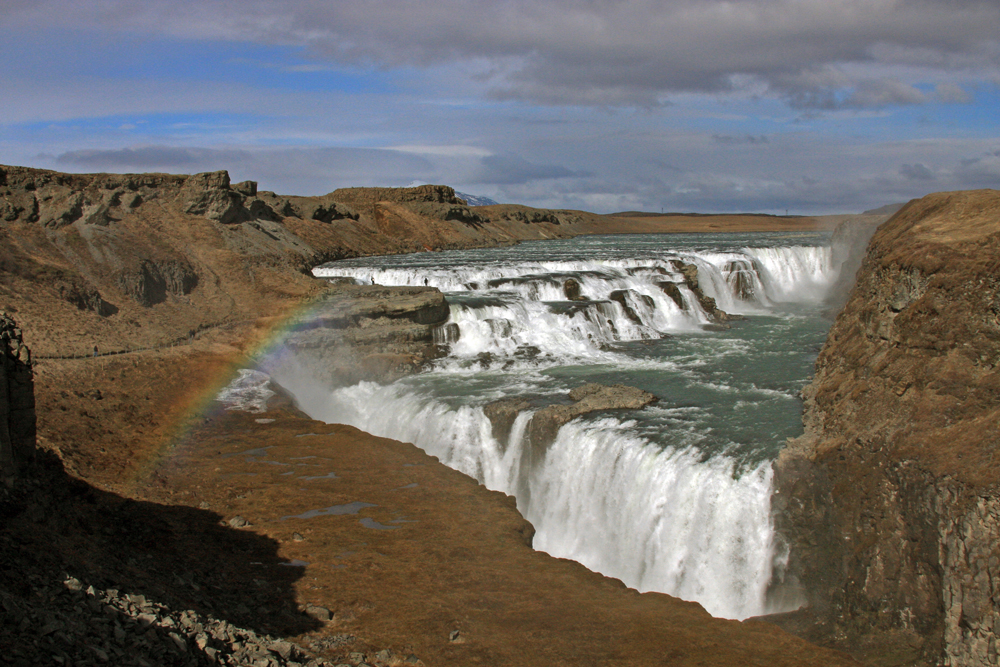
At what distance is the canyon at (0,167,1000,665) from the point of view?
27.5ft

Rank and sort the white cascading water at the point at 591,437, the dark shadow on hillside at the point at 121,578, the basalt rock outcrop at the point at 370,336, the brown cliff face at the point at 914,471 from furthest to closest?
1. the basalt rock outcrop at the point at 370,336
2. the white cascading water at the point at 591,437
3. the brown cliff face at the point at 914,471
4. the dark shadow on hillside at the point at 121,578

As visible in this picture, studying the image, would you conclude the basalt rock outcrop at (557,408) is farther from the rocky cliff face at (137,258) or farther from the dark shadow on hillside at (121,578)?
the rocky cliff face at (137,258)

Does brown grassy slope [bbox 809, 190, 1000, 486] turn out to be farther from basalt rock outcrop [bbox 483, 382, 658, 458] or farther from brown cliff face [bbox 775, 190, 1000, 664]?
basalt rock outcrop [bbox 483, 382, 658, 458]

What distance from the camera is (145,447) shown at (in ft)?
48.0

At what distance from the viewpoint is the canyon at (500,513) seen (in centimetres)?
838

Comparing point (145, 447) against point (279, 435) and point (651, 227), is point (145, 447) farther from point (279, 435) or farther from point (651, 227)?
point (651, 227)

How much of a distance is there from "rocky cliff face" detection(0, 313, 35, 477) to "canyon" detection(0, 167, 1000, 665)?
4cm

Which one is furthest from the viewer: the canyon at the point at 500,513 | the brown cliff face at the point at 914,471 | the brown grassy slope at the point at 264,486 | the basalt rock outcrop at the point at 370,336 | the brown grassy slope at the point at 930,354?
the basalt rock outcrop at the point at 370,336

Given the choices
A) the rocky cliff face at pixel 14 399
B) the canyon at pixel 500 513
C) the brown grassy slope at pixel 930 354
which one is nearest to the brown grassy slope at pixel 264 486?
the canyon at pixel 500 513

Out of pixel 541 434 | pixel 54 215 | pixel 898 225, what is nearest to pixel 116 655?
pixel 541 434

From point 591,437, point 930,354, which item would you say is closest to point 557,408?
point 591,437

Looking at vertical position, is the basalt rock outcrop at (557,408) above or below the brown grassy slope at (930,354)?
below

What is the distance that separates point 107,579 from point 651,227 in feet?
317

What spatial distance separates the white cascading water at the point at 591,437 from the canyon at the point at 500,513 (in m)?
0.97
